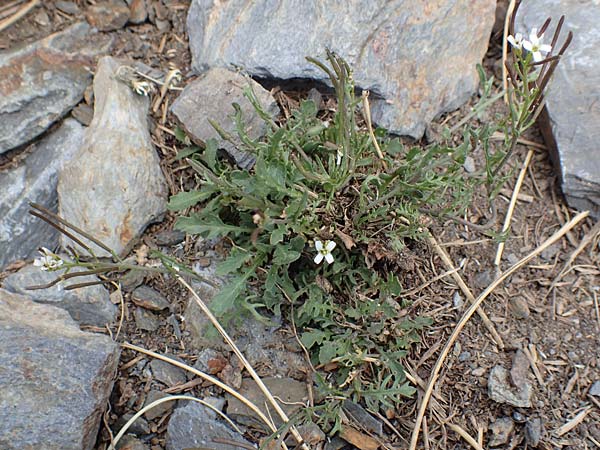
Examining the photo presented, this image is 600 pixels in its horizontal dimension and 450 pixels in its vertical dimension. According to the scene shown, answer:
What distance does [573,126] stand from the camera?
124 inches

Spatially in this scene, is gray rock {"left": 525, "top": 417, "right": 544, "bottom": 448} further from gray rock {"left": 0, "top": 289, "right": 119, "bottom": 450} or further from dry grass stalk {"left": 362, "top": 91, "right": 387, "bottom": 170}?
gray rock {"left": 0, "top": 289, "right": 119, "bottom": 450}

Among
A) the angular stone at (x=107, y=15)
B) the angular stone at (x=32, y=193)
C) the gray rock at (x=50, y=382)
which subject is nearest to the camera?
the gray rock at (x=50, y=382)

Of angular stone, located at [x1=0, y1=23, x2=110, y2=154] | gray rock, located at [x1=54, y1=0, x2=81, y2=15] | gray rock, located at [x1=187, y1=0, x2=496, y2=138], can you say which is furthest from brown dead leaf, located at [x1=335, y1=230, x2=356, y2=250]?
gray rock, located at [x1=54, y1=0, x2=81, y2=15]

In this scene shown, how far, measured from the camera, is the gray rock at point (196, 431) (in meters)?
2.69

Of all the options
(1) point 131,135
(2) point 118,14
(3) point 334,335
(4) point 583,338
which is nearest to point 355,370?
(3) point 334,335

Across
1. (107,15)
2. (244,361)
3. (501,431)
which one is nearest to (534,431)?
(501,431)

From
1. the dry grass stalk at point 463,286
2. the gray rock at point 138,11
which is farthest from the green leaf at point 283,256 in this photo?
the gray rock at point 138,11

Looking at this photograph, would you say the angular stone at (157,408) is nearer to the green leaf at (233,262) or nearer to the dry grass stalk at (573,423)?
the green leaf at (233,262)

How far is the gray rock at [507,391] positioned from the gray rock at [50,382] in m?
1.61

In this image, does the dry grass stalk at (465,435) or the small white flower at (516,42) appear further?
the dry grass stalk at (465,435)

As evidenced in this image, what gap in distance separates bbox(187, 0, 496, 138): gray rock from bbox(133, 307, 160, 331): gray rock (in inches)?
49.8

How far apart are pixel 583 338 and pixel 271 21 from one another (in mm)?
2115

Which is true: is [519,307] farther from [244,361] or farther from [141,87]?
[141,87]

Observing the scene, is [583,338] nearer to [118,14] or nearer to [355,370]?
[355,370]
